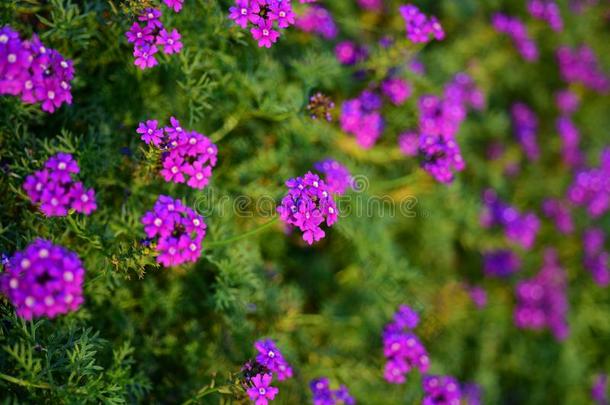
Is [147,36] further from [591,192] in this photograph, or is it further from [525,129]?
[591,192]

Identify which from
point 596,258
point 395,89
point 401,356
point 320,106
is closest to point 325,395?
point 401,356

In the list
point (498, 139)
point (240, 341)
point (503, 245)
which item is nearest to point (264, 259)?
point (240, 341)

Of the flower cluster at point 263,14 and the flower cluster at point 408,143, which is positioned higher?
the flower cluster at point 263,14

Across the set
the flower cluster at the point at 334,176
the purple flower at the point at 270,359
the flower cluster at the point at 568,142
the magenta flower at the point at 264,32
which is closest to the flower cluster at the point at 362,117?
the flower cluster at the point at 334,176

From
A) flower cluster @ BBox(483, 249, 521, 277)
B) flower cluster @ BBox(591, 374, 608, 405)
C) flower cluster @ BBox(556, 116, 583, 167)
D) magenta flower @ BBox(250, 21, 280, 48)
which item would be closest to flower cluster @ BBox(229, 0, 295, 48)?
magenta flower @ BBox(250, 21, 280, 48)

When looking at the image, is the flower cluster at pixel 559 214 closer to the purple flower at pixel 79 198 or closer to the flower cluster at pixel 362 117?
the flower cluster at pixel 362 117

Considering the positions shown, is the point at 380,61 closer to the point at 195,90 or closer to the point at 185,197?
the point at 195,90
